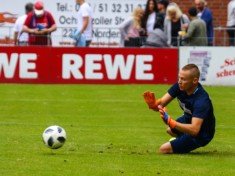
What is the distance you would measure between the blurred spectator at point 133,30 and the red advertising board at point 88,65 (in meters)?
0.42

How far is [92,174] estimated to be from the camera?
10.7m

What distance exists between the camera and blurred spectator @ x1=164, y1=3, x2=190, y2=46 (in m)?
24.1

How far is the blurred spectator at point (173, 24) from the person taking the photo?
79.2ft

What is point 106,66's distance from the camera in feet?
78.9

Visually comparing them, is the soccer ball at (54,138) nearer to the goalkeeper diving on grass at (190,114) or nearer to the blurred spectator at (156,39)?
the goalkeeper diving on grass at (190,114)

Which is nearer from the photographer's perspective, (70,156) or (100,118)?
(70,156)

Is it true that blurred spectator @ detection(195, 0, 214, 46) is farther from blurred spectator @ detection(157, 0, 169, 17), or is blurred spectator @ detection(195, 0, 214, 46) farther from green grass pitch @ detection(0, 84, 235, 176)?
green grass pitch @ detection(0, 84, 235, 176)

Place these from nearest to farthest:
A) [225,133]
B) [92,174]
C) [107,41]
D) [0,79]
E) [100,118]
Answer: [92,174], [225,133], [100,118], [0,79], [107,41]

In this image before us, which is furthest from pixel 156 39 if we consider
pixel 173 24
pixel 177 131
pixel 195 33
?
pixel 177 131

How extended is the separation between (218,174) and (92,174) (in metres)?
1.42

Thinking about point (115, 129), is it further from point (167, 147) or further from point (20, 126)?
point (167, 147)

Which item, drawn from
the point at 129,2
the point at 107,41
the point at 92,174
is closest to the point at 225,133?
the point at 92,174

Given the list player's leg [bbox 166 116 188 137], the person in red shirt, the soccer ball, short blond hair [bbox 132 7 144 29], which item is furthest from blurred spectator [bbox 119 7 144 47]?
the soccer ball

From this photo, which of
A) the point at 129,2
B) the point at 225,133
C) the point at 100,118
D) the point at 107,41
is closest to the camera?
the point at 225,133
